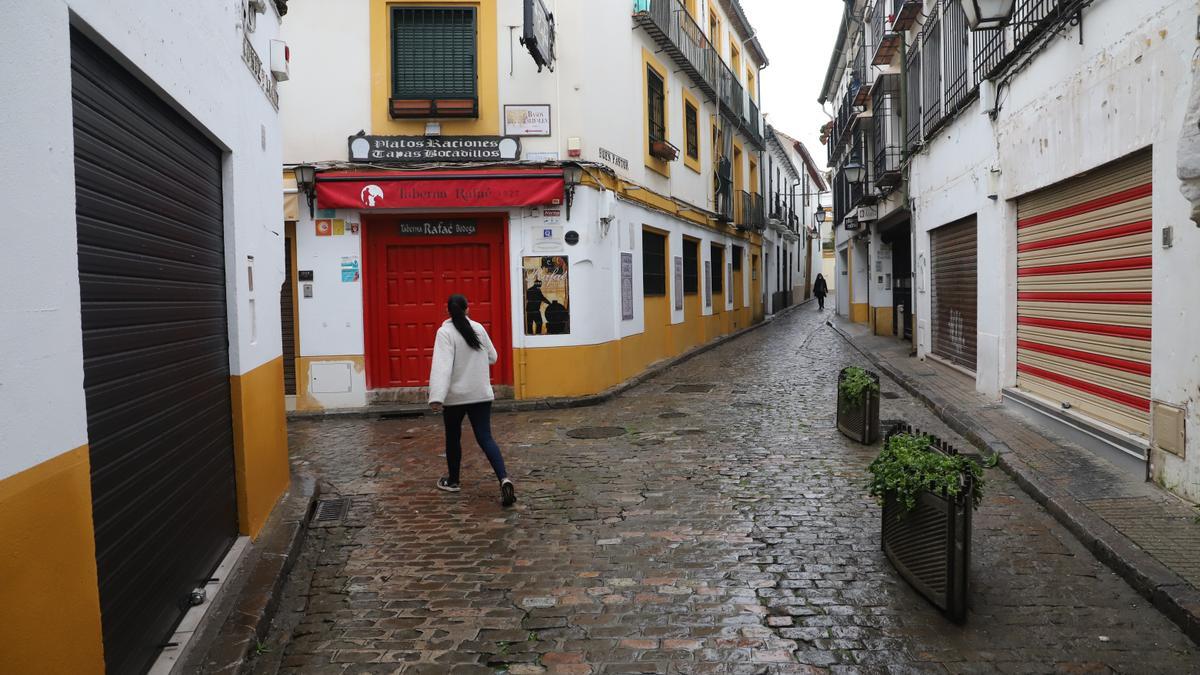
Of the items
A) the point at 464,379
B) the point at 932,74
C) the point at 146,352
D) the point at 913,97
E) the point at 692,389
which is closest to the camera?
the point at 146,352

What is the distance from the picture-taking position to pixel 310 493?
6684 millimetres

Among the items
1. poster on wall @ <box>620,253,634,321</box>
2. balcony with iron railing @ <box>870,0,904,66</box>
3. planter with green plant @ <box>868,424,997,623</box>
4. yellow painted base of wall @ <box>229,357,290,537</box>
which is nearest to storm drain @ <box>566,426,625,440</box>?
yellow painted base of wall @ <box>229,357,290,537</box>

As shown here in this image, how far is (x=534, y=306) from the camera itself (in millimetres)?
12156

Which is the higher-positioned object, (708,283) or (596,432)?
(708,283)

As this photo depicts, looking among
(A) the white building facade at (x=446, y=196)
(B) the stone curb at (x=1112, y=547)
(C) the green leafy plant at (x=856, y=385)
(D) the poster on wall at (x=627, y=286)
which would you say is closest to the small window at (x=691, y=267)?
(D) the poster on wall at (x=627, y=286)

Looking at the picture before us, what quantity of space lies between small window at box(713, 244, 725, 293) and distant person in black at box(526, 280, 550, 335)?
10581 mm

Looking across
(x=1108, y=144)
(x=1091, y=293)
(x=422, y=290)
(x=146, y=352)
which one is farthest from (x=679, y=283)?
(x=146, y=352)

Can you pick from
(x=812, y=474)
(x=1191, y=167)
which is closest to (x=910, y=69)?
(x=812, y=474)

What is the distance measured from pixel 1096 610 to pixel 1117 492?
2081mm

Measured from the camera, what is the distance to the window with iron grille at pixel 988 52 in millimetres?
9484

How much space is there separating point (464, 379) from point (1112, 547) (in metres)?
4.61

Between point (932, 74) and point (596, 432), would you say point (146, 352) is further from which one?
point (932, 74)

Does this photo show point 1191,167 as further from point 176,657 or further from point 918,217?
point 918,217

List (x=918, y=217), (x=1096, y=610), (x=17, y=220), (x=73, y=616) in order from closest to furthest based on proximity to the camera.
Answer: (x=17, y=220), (x=73, y=616), (x=1096, y=610), (x=918, y=217)
